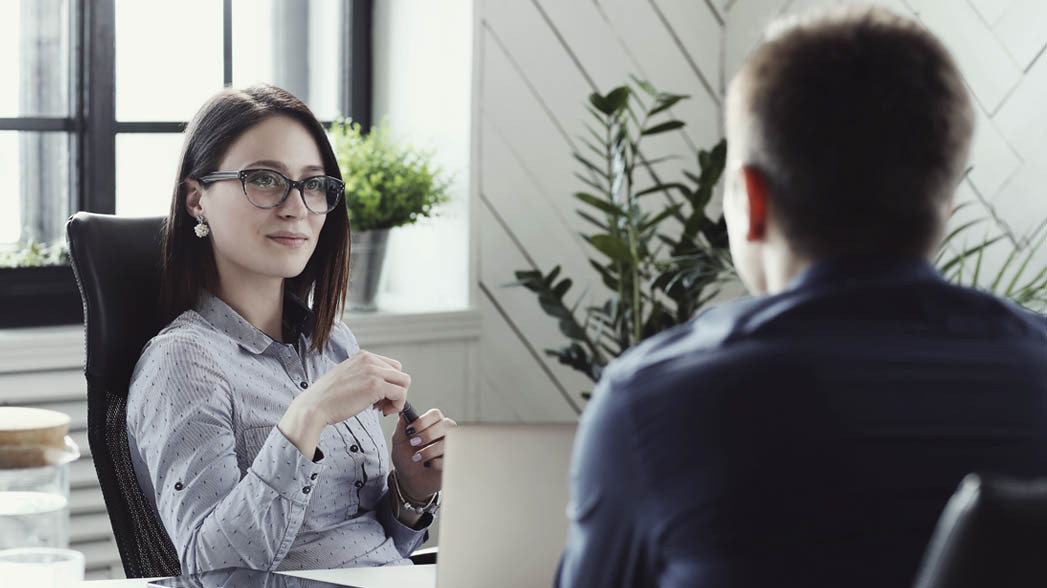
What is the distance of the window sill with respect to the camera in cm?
244

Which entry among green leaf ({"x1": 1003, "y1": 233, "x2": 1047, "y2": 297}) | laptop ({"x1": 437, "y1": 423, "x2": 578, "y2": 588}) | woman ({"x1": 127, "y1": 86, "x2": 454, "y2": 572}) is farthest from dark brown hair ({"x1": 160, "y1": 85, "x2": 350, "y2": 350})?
green leaf ({"x1": 1003, "y1": 233, "x2": 1047, "y2": 297})

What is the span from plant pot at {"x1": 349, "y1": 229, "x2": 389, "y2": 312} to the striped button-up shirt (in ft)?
3.52

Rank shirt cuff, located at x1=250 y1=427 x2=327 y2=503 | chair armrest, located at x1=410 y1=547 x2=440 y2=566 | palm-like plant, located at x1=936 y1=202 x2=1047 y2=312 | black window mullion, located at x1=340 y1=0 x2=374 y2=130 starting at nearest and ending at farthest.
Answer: shirt cuff, located at x1=250 y1=427 x2=327 y2=503 → chair armrest, located at x1=410 y1=547 x2=440 y2=566 → palm-like plant, located at x1=936 y1=202 x2=1047 y2=312 → black window mullion, located at x1=340 y1=0 x2=374 y2=130

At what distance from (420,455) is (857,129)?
1.03 m

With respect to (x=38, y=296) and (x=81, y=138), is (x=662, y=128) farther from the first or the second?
(x=38, y=296)

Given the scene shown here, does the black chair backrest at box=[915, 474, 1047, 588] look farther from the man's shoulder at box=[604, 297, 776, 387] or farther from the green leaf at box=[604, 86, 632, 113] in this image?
the green leaf at box=[604, 86, 632, 113]

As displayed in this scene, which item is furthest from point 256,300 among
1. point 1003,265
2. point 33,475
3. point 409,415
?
point 1003,265

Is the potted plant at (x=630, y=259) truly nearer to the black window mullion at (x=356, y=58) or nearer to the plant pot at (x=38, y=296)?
the black window mullion at (x=356, y=58)

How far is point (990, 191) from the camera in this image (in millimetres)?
2760

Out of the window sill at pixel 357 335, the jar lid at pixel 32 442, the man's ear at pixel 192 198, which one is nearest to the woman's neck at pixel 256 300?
the man's ear at pixel 192 198

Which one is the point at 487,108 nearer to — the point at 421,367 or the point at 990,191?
the point at 421,367

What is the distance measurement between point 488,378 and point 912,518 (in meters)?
2.43

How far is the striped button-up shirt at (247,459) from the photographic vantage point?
1.44m

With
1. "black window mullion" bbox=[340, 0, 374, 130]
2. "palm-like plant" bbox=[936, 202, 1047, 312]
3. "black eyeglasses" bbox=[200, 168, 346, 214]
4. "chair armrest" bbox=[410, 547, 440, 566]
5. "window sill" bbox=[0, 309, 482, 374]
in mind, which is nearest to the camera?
"chair armrest" bbox=[410, 547, 440, 566]
